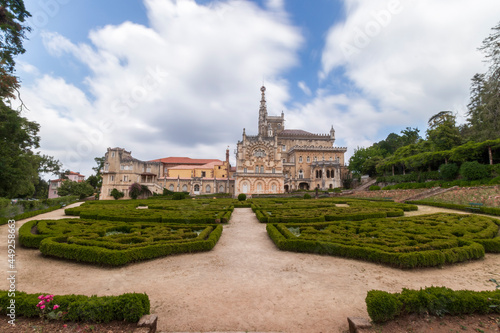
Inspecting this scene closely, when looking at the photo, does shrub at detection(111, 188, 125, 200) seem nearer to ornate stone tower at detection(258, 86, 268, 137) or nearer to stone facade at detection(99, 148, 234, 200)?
stone facade at detection(99, 148, 234, 200)

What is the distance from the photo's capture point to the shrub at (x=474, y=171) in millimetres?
24453

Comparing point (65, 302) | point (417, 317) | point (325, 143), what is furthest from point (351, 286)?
point (325, 143)

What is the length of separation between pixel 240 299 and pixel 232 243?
182 inches

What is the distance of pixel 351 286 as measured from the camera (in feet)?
18.6

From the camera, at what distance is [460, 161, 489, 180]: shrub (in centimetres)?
2445

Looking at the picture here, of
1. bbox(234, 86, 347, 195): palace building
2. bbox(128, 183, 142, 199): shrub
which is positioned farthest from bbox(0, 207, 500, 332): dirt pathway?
bbox(234, 86, 347, 195): palace building

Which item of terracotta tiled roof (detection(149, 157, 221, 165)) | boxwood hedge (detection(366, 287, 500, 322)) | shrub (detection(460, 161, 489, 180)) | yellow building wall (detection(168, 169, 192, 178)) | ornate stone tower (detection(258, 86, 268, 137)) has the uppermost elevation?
ornate stone tower (detection(258, 86, 268, 137))

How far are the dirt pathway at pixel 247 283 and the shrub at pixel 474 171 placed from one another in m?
22.9

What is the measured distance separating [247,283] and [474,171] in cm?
3005

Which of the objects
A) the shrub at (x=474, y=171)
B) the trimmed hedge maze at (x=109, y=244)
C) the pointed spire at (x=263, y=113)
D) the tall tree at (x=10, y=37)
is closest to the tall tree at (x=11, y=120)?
the tall tree at (x=10, y=37)

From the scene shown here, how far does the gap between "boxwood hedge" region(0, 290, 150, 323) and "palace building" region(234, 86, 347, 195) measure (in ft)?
128

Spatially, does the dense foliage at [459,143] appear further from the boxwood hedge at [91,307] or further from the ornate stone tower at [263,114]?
the boxwood hedge at [91,307]

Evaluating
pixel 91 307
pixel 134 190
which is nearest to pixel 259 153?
pixel 134 190

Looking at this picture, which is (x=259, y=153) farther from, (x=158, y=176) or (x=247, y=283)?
(x=247, y=283)
